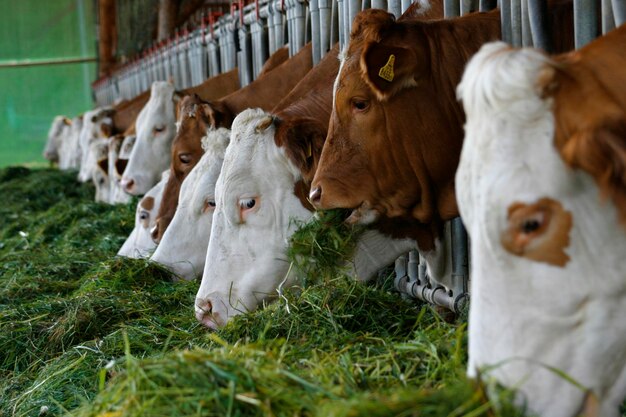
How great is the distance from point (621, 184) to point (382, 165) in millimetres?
1726

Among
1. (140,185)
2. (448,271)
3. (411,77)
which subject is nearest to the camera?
(411,77)

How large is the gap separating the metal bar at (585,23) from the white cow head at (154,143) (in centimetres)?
603

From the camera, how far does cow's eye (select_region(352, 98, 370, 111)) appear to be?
3.95 m

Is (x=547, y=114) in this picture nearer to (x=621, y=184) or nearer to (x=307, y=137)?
(x=621, y=184)

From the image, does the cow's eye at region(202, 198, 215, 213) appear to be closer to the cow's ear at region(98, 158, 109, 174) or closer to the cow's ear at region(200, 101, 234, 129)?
the cow's ear at region(200, 101, 234, 129)

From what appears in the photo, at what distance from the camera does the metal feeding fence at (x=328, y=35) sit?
3742mm

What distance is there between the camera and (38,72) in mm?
30953

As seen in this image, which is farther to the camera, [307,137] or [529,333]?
[307,137]

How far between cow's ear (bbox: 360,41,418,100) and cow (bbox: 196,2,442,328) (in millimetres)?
956

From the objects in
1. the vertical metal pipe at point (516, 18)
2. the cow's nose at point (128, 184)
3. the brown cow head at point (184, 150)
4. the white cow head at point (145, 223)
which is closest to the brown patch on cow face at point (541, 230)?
the vertical metal pipe at point (516, 18)

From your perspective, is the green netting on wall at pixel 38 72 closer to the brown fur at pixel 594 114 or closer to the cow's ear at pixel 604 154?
the brown fur at pixel 594 114

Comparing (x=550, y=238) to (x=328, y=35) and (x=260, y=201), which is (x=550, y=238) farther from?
(x=328, y=35)

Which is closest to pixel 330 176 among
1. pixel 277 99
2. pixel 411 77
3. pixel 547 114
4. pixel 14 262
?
pixel 411 77

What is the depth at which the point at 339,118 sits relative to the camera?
4047mm
